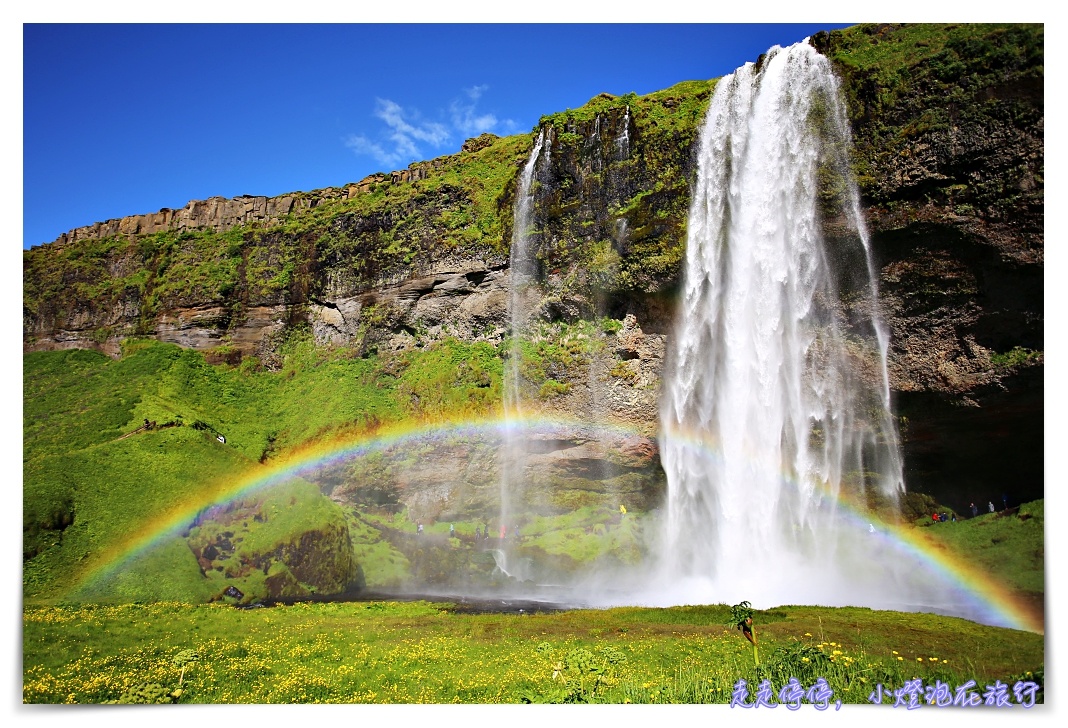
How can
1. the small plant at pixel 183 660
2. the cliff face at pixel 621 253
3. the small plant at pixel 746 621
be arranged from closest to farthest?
1. the small plant at pixel 746 621
2. the small plant at pixel 183 660
3. the cliff face at pixel 621 253

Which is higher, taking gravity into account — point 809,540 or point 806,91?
point 806,91

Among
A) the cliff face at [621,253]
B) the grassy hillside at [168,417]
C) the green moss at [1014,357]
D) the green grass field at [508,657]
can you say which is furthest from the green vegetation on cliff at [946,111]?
the grassy hillside at [168,417]

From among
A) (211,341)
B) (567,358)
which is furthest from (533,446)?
(211,341)

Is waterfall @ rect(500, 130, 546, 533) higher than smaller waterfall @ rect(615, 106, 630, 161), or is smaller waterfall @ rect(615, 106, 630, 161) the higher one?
smaller waterfall @ rect(615, 106, 630, 161)

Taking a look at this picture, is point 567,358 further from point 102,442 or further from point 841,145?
point 102,442

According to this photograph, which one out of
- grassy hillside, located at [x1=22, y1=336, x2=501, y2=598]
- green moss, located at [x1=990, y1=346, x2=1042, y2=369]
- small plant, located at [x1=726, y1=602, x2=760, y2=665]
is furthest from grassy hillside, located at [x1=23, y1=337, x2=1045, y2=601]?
small plant, located at [x1=726, y1=602, x2=760, y2=665]

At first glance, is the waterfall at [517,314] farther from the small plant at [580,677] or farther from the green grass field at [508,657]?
the small plant at [580,677]

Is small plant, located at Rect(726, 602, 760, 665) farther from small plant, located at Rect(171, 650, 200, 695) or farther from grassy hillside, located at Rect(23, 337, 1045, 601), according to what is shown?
grassy hillside, located at Rect(23, 337, 1045, 601)
